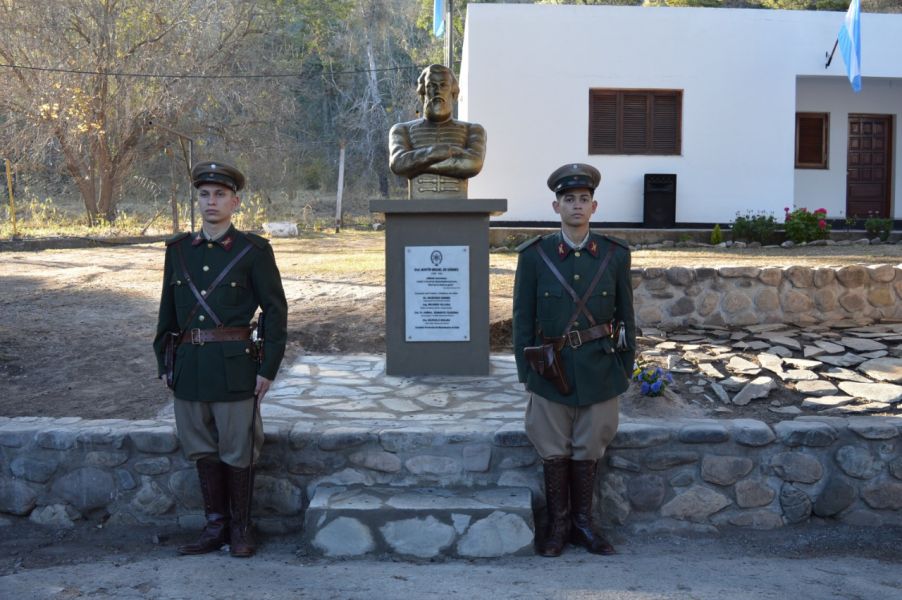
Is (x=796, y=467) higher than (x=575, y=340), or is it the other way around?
(x=575, y=340)

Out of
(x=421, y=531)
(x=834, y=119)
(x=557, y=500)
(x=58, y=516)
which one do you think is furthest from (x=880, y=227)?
(x=58, y=516)

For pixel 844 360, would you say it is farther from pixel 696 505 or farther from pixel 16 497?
pixel 16 497

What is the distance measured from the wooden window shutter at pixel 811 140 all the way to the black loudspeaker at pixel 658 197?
10.5 ft

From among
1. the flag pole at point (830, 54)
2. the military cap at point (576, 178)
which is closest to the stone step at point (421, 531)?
the military cap at point (576, 178)

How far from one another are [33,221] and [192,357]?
19.3m

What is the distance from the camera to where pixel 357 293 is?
8.62 meters

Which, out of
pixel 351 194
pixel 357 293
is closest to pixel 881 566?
pixel 357 293

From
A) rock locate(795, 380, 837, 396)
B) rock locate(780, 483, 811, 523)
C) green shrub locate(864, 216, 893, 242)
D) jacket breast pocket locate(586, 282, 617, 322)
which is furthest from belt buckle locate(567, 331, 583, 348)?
green shrub locate(864, 216, 893, 242)

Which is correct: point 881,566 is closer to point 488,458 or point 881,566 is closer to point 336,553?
point 488,458

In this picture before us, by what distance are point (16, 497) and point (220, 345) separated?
1488 mm

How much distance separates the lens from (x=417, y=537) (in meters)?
4.02

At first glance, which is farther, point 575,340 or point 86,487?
point 86,487

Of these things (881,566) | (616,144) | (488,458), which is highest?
(616,144)

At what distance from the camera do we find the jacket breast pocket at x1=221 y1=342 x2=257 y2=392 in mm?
3916
